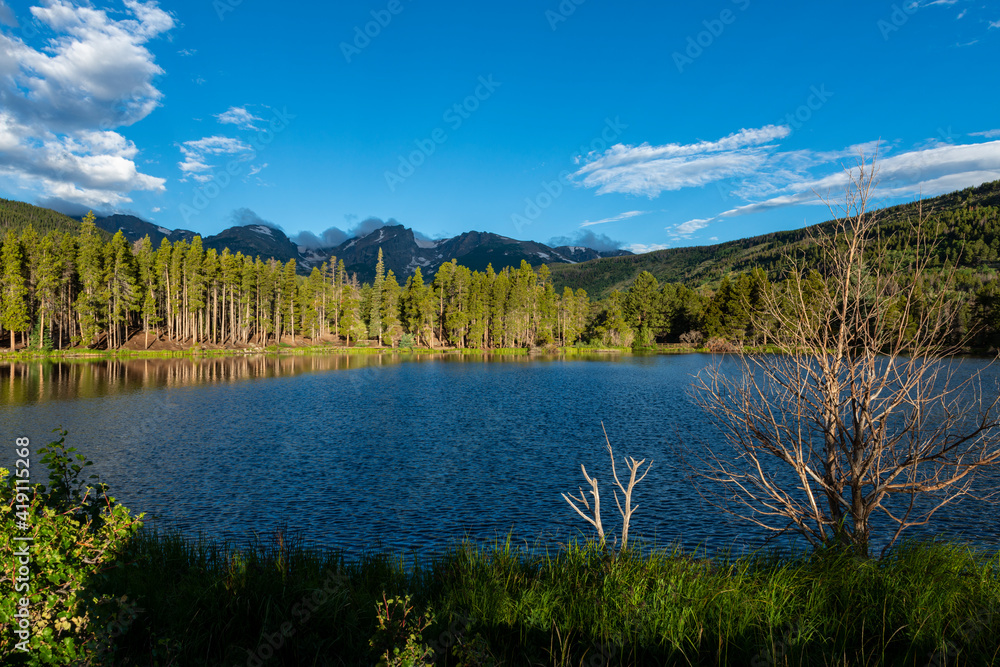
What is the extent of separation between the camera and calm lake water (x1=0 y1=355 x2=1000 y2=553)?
1275 centimetres

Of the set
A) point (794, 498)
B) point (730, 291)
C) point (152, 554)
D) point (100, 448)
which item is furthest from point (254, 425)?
point (730, 291)

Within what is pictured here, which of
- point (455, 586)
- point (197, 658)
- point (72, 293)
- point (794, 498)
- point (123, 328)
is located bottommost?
point (794, 498)

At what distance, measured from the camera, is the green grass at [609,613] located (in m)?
5.46

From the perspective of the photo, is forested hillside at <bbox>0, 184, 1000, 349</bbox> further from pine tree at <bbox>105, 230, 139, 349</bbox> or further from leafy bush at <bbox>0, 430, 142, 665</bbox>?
leafy bush at <bbox>0, 430, 142, 665</bbox>

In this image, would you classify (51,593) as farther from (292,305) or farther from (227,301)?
(292,305)

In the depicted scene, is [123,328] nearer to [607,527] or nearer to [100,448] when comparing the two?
[100,448]

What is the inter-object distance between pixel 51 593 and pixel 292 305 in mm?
95306

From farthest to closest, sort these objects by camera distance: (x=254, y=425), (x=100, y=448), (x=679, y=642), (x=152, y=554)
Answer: (x=254, y=425) < (x=100, y=448) < (x=152, y=554) < (x=679, y=642)

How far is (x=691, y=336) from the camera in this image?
101750 millimetres

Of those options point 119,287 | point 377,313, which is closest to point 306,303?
point 377,313

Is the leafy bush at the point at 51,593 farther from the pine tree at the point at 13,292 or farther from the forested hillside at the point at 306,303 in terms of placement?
the pine tree at the point at 13,292

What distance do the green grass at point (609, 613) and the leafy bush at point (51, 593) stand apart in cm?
48

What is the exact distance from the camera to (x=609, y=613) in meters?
6.19

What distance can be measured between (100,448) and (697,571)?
21.5m
